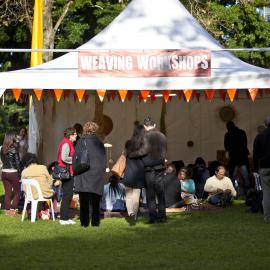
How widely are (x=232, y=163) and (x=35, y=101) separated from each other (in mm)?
4207

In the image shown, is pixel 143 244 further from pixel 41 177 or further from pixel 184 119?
pixel 184 119

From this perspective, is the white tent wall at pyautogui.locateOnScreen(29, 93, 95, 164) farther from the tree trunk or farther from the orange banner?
the tree trunk

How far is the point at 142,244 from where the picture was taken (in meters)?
12.0

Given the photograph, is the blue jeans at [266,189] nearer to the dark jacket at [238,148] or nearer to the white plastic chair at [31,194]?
the white plastic chair at [31,194]

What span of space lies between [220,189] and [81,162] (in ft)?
14.2

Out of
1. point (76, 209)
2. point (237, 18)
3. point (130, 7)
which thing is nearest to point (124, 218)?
point (76, 209)

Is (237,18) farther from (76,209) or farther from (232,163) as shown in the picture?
(76,209)

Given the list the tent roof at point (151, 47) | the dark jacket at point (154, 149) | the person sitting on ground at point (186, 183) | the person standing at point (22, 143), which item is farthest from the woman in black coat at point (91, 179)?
the person standing at point (22, 143)

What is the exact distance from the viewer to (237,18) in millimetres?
34469

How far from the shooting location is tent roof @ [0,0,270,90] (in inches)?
653

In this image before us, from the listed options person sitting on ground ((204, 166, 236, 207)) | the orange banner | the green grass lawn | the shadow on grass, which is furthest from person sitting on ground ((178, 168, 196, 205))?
the orange banner

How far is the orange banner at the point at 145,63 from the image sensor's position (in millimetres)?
16328

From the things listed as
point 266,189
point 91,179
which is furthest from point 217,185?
point 91,179

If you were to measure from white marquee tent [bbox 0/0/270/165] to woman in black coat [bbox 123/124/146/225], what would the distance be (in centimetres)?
223
